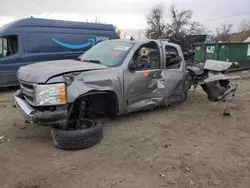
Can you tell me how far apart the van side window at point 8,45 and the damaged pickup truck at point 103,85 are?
4501 mm

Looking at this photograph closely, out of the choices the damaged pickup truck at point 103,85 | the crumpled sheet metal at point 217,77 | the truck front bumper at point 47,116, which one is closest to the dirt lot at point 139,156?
the damaged pickup truck at point 103,85

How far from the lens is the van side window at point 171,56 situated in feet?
18.8

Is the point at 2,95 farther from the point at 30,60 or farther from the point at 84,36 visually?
the point at 84,36

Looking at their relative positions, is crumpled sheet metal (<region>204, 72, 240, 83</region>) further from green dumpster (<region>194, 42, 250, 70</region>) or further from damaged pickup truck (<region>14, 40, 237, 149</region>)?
green dumpster (<region>194, 42, 250, 70</region>)

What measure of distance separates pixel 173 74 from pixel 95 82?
7.43 ft

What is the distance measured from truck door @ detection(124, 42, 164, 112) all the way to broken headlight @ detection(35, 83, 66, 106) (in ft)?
4.59

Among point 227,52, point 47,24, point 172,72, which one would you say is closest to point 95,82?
point 172,72

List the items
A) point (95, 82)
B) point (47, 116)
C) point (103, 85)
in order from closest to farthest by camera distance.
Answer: point (47, 116) < point (95, 82) < point (103, 85)

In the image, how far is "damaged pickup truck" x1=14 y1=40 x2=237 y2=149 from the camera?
3727mm

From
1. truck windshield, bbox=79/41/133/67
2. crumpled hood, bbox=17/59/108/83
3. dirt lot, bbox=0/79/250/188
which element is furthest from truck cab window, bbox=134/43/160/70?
dirt lot, bbox=0/79/250/188

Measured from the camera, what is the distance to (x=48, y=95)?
3664 mm

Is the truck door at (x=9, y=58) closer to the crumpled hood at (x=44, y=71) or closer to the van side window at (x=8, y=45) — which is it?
the van side window at (x=8, y=45)

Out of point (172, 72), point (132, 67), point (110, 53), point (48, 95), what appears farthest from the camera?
point (172, 72)

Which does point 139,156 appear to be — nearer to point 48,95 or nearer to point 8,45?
point 48,95
